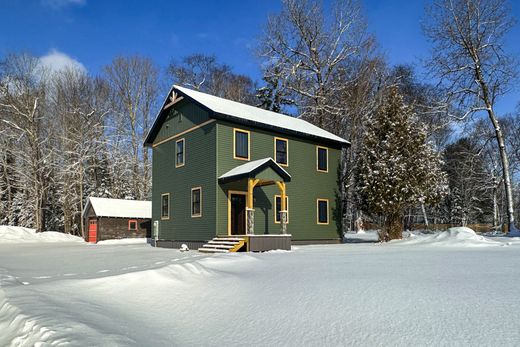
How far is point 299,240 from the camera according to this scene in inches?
755

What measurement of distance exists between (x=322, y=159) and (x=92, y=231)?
19.5m

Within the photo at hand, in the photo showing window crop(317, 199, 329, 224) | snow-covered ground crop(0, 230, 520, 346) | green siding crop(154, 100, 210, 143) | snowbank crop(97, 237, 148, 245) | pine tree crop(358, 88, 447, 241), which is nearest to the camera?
snow-covered ground crop(0, 230, 520, 346)

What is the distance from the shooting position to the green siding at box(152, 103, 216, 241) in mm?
17016

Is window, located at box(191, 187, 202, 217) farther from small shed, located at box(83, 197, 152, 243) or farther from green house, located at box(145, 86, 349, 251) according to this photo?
small shed, located at box(83, 197, 152, 243)

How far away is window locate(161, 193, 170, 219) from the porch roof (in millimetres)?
4960

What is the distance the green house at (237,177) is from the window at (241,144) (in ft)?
0.14

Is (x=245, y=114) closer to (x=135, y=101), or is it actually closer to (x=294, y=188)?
(x=294, y=188)

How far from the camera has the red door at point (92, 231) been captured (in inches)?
1196

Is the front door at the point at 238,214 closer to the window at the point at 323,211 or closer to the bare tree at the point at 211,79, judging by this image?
the window at the point at 323,211

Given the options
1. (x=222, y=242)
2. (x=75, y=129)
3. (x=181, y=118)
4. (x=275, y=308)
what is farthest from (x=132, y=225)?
(x=275, y=308)

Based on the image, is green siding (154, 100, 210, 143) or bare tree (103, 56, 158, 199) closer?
green siding (154, 100, 210, 143)

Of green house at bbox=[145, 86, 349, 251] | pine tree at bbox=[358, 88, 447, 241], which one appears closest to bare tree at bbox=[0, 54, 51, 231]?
green house at bbox=[145, 86, 349, 251]

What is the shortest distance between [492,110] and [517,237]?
6.81m

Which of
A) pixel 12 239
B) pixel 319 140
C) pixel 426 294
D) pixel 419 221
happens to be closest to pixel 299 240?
pixel 319 140
